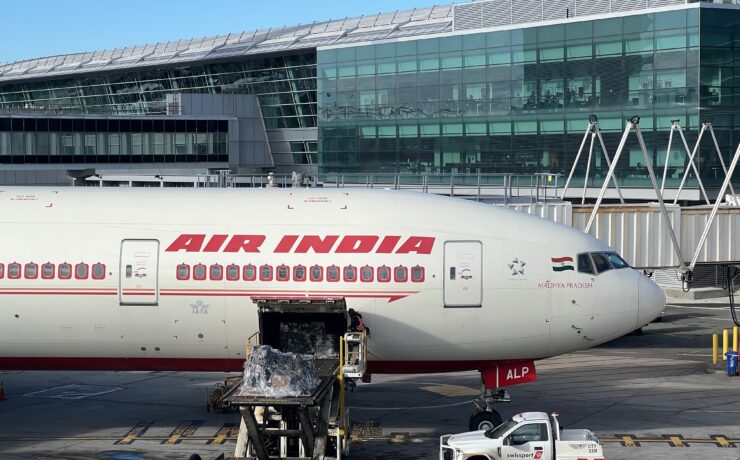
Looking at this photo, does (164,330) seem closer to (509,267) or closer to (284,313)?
(284,313)

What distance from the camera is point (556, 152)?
3022 inches

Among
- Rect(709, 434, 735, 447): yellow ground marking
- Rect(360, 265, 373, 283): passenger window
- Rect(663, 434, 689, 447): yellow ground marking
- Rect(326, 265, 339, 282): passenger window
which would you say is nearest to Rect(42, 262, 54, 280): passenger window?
Rect(326, 265, 339, 282): passenger window

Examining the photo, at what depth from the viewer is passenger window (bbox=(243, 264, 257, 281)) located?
28.9 m

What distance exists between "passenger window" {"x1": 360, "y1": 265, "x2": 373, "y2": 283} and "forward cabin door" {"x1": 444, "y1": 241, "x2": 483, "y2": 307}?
6.81ft

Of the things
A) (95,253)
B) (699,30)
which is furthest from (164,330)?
(699,30)

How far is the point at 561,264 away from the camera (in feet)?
96.6

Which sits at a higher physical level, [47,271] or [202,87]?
[202,87]

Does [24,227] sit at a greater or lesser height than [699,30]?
lesser

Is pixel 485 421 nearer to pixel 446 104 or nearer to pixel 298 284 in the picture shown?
pixel 298 284

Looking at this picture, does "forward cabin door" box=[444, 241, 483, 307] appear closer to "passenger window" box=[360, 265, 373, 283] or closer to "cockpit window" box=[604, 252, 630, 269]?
"passenger window" box=[360, 265, 373, 283]

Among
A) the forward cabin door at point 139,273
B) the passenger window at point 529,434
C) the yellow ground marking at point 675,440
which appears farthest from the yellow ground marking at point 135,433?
the yellow ground marking at point 675,440

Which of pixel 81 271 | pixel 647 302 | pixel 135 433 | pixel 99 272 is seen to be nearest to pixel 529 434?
pixel 647 302

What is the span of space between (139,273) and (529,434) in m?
11.4

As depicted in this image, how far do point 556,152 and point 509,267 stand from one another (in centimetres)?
4896
